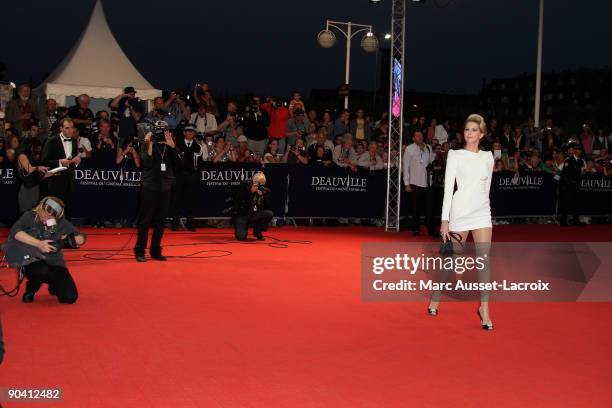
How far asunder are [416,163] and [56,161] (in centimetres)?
730

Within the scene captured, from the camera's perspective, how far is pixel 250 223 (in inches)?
555

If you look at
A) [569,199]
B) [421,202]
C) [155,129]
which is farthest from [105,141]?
[569,199]

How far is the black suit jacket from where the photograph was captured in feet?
37.7

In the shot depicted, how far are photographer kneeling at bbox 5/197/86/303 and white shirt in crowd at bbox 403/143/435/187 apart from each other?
353 inches

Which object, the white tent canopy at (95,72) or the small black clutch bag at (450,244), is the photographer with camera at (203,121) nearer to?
the white tent canopy at (95,72)

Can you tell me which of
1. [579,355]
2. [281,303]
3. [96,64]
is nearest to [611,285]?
[579,355]

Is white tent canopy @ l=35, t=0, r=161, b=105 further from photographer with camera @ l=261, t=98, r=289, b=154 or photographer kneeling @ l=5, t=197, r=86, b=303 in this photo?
photographer kneeling @ l=5, t=197, r=86, b=303

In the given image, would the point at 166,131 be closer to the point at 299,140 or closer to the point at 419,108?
the point at 299,140

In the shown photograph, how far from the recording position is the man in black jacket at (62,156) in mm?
11406

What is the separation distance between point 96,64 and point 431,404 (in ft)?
55.8

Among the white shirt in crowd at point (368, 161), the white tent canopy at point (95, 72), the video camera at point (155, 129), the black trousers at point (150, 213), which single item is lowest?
the black trousers at point (150, 213)

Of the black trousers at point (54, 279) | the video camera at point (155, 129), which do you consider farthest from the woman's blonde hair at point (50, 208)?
the video camera at point (155, 129)

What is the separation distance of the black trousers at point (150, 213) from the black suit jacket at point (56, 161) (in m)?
1.84

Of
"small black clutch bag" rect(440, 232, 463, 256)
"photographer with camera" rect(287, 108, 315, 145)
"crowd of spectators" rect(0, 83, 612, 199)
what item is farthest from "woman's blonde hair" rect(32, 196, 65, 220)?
"photographer with camera" rect(287, 108, 315, 145)
